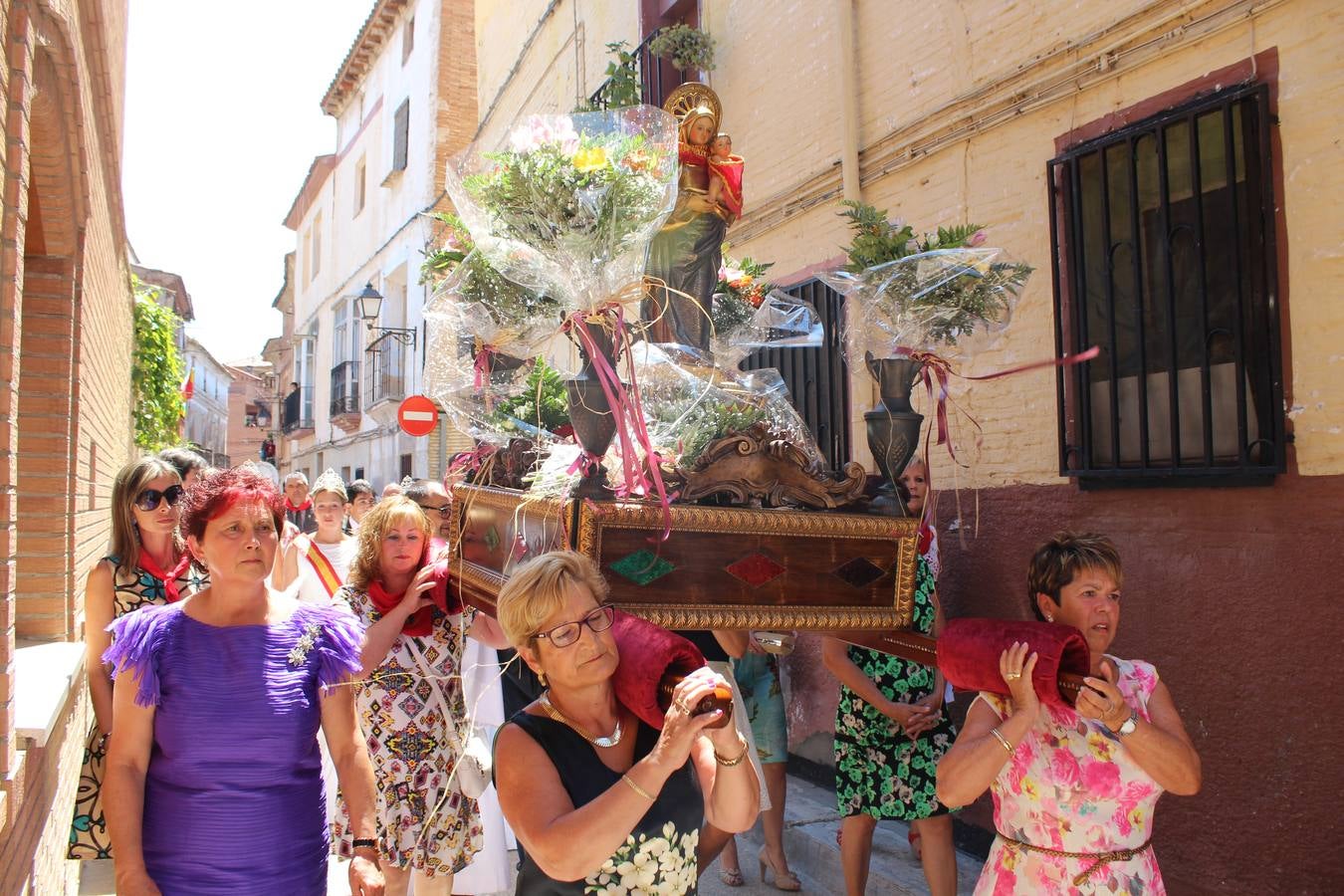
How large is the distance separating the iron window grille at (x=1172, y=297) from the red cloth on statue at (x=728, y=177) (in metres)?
1.80

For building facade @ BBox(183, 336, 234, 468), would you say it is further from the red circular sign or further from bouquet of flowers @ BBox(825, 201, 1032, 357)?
bouquet of flowers @ BBox(825, 201, 1032, 357)

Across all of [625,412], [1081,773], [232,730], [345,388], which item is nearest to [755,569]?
[625,412]

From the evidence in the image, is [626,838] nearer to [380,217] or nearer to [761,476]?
[761,476]

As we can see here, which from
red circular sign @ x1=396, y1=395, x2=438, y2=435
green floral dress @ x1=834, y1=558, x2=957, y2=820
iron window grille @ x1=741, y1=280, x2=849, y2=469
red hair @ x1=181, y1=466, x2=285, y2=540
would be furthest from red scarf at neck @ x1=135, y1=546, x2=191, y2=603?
red circular sign @ x1=396, y1=395, x2=438, y2=435

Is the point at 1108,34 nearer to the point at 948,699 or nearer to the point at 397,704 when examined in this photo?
the point at 948,699

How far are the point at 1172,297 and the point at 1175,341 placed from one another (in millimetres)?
180

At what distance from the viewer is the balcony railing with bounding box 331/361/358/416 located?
22.4 metres

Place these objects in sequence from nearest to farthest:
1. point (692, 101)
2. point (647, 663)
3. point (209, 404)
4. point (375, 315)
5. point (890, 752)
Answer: point (647, 663), point (692, 101), point (890, 752), point (375, 315), point (209, 404)

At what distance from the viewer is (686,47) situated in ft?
25.0

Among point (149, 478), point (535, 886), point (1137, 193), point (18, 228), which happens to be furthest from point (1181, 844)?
point (18, 228)

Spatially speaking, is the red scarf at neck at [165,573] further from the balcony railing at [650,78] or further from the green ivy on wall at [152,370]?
the green ivy on wall at [152,370]

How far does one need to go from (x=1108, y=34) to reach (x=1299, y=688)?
279 cm

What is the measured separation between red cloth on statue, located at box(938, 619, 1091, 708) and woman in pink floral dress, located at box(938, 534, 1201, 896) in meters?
0.08

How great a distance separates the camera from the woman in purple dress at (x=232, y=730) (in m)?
2.50
